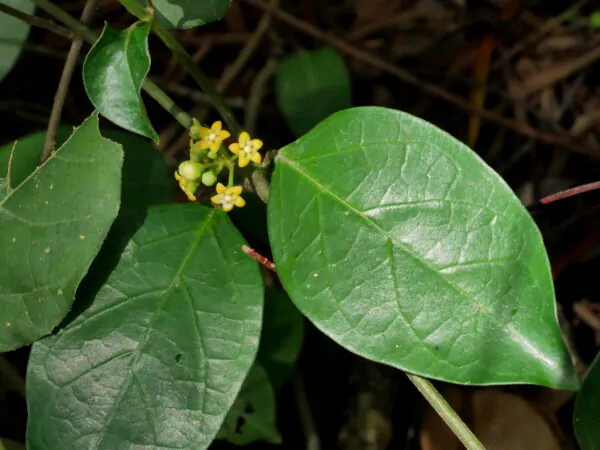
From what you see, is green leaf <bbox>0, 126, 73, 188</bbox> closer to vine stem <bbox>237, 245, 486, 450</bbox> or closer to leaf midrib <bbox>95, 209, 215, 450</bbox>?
leaf midrib <bbox>95, 209, 215, 450</bbox>

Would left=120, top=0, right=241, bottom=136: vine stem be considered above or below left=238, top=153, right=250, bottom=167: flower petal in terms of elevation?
above

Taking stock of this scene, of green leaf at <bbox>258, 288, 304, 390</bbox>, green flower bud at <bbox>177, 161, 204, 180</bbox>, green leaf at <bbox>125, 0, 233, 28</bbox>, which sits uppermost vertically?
green leaf at <bbox>125, 0, 233, 28</bbox>

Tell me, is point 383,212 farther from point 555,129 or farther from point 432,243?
point 555,129

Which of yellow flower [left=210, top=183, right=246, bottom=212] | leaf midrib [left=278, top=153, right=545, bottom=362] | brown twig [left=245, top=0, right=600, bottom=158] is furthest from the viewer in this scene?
brown twig [left=245, top=0, right=600, bottom=158]

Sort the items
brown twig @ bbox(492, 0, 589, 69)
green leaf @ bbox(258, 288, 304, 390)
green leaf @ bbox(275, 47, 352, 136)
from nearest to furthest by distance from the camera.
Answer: green leaf @ bbox(258, 288, 304, 390)
green leaf @ bbox(275, 47, 352, 136)
brown twig @ bbox(492, 0, 589, 69)

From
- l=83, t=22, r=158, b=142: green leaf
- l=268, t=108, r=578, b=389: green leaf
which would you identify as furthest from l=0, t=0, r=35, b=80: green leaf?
l=268, t=108, r=578, b=389: green leaf

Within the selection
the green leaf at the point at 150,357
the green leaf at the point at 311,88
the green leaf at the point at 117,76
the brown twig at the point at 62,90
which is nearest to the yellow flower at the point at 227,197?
the green leaf at the point at 150,357
